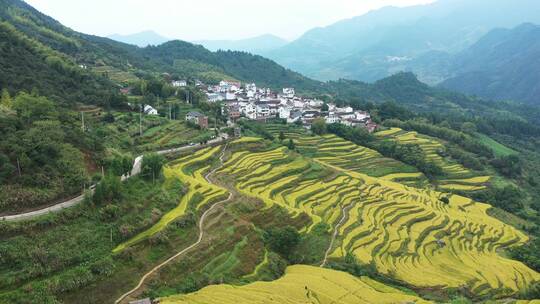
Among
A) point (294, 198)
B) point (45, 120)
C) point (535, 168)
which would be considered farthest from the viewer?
point (535, 168)

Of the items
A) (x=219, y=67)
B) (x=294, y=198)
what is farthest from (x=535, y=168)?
(x=219, y=67)

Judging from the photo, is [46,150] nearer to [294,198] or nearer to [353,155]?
[294,198]

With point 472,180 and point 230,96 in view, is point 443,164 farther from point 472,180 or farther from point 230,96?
point 230,96

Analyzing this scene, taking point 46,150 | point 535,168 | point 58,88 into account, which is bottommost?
point 535,168

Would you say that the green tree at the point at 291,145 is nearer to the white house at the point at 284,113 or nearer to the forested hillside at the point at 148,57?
the white house at the point at 284,113

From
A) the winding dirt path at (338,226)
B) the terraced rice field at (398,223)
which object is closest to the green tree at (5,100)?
the terraced rice field at (398,223)

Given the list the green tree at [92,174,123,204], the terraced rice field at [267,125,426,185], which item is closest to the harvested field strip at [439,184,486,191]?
the terraced rice field at [267,125,426,185]

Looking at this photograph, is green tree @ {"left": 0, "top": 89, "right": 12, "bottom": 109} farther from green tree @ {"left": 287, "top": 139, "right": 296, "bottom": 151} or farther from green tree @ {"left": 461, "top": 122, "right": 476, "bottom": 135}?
green tree @ {"left": 461, "top": 122, "right": 476, "bottom": 135}
